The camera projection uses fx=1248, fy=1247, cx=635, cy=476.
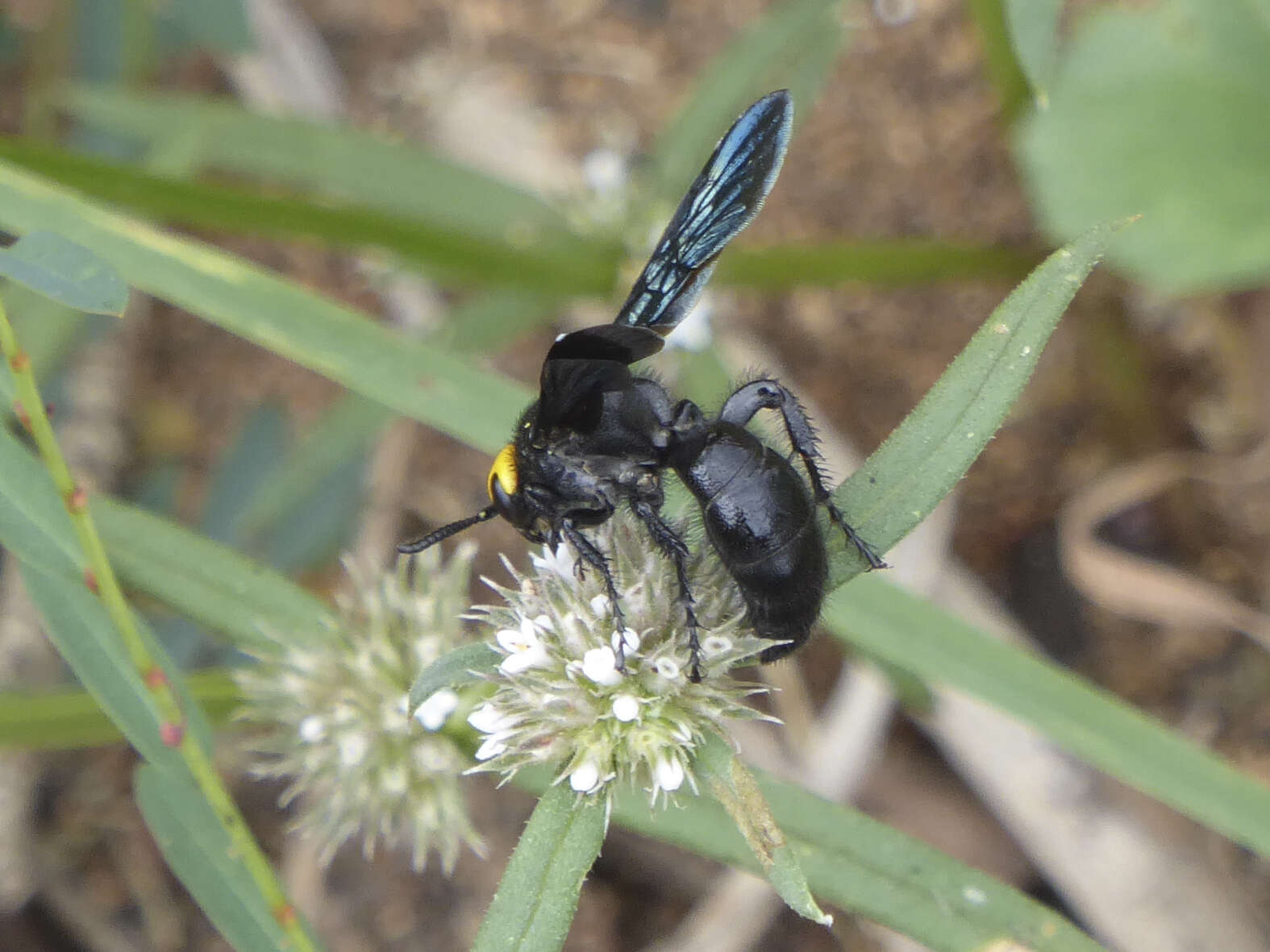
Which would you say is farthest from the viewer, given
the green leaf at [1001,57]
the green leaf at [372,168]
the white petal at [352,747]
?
the green leaf at [372,168]

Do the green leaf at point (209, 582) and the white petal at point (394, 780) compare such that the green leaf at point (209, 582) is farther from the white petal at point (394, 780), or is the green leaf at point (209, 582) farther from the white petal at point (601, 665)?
the white petal at point (601, 665)

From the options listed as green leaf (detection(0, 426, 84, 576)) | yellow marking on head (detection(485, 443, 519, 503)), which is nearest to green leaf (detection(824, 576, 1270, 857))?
yellow marking on head (detection(485, 443, 519, 503))

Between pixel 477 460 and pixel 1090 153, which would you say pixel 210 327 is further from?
pixel 1090 153

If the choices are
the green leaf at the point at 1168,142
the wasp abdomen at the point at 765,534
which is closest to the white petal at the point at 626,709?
the wasp abdomen at the point at 765,534

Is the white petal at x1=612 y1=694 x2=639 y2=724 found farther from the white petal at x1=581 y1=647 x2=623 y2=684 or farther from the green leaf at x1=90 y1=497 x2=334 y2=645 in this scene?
the green leaf at x1=90 y1=497 x2=334 y2=645

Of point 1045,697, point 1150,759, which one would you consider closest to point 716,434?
point 1045,697

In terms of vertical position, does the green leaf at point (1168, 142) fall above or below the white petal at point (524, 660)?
above
